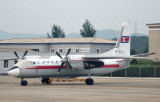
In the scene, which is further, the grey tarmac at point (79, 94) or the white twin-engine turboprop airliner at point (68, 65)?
the white twin-engine turboprop airliner at point (68, 65)

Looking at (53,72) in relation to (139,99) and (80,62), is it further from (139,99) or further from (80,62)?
(139,99)

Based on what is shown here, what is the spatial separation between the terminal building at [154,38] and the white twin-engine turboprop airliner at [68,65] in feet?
224

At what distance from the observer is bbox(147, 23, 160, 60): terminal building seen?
12106cm

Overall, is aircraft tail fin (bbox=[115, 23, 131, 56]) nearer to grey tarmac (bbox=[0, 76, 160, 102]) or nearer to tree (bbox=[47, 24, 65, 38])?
grey tarmac (bbox=[0, 76, 160, 102])

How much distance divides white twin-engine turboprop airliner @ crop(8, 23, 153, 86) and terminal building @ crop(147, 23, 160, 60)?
68369mm

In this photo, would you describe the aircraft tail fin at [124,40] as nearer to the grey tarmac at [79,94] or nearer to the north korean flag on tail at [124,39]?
the north korean flag on tail at [124,39]

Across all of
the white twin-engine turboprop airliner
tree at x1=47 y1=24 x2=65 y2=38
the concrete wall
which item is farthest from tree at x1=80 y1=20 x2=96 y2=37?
the white twin-engine turboprop airliner

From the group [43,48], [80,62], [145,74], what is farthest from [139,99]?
[43,48]

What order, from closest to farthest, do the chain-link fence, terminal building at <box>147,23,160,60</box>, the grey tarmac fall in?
the grey tarmac → the chain-link fence → terminal building at <box>147,23,160,60</box>

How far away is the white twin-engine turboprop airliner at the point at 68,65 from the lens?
158 feet

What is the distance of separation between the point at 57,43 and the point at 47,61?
5550 centimetres

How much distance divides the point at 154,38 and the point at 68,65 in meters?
77.1

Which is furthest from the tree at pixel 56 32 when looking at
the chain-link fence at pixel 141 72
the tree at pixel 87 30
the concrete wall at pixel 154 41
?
the chain-link fence at pixel 141 72

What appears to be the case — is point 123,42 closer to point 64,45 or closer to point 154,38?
point 64,45
